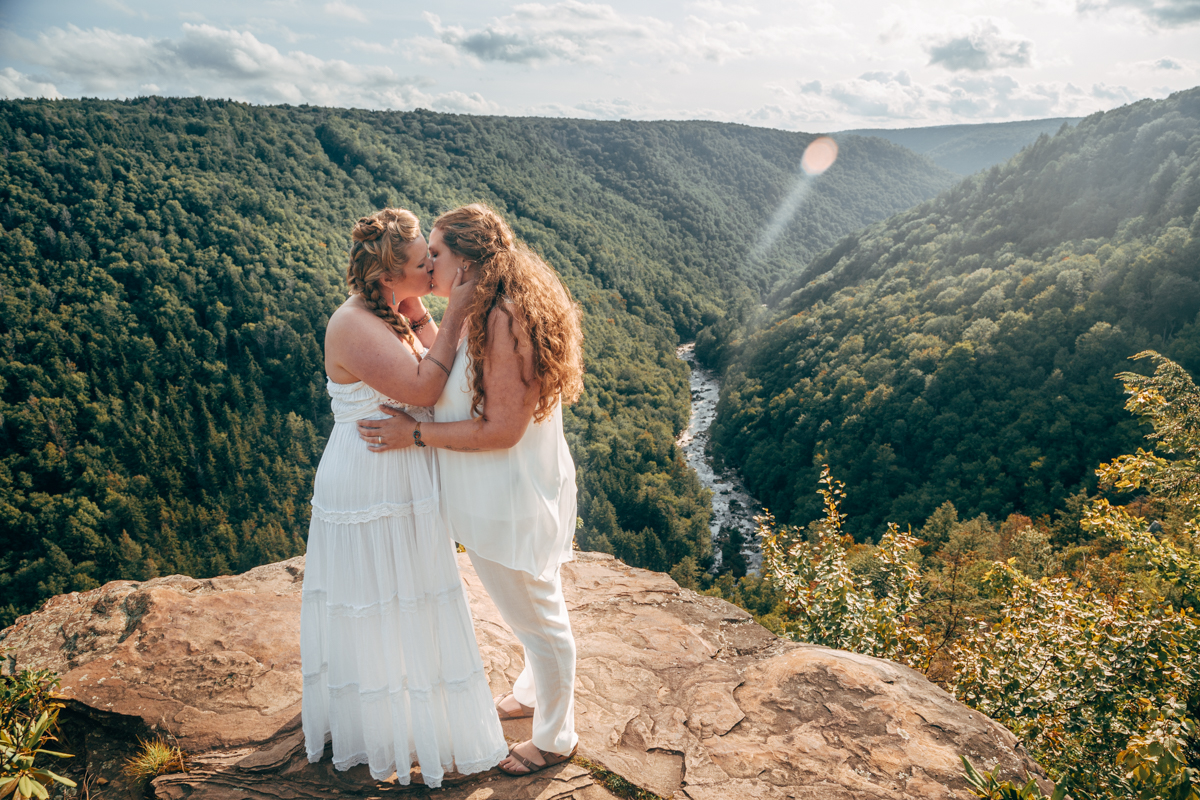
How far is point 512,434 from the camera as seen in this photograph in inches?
111

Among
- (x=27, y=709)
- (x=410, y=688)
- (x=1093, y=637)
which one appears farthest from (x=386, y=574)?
(x=1093, y=637)

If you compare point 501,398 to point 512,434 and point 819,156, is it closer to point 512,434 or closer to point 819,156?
point 512,434

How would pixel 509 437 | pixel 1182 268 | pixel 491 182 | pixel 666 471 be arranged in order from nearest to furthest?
pixel 509 437
pixel 1182 268
pixel 666 471
pixel 491 182

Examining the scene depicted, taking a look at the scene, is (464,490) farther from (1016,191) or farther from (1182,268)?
(1016,191)

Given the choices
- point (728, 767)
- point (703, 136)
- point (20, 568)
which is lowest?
point (20, 568)

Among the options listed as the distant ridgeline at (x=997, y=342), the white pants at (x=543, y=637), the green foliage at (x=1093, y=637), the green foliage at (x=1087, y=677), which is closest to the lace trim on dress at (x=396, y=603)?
the white pants at (x=543, y=637)

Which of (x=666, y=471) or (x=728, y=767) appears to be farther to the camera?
(x=666, y=471)

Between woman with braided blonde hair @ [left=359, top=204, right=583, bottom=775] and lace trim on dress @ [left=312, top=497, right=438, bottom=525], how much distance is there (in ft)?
0.32

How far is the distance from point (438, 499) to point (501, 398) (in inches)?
32.3

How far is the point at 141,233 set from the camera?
248 ft

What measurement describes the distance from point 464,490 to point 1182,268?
198ft

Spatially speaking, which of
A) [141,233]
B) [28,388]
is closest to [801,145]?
[141,233]

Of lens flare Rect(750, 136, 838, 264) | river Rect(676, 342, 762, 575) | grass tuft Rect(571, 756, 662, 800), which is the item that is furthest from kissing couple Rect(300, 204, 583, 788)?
lens flare Rect(750, 136, 838, 264)

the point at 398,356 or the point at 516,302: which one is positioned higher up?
the point at 516,302
